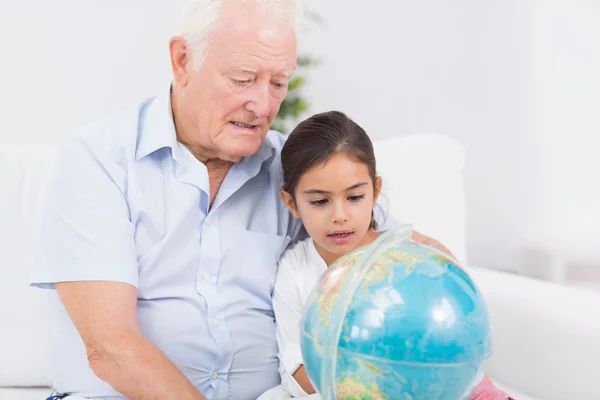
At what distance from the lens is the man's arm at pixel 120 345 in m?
1.38

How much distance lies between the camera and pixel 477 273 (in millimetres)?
2113

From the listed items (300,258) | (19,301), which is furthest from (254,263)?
(19,301)

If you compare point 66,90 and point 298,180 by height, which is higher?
point 66,90

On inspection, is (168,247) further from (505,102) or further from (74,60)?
(505,102)

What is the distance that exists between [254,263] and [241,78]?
42cm

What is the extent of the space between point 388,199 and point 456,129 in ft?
5.67

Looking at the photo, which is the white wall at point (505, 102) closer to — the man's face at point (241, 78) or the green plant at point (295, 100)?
the green plant at point (295, 100)

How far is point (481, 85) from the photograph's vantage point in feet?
11.8

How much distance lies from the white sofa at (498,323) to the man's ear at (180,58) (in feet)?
1.52

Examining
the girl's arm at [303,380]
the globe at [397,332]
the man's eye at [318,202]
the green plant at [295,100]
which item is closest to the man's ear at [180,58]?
the man's eye at [318,202]

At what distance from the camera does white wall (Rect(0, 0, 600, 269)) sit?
327 centimetres

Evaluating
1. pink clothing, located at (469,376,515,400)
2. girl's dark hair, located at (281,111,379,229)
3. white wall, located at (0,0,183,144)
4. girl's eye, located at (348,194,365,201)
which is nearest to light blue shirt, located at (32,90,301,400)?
girl's dark hair, located at (281,111,379,229)

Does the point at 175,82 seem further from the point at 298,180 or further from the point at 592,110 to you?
the point at 592,110

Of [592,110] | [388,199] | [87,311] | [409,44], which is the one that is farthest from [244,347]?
[592,110]
